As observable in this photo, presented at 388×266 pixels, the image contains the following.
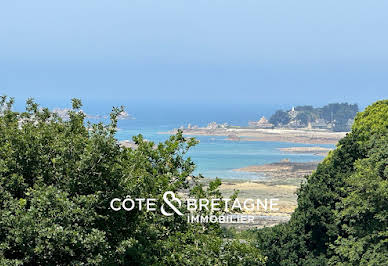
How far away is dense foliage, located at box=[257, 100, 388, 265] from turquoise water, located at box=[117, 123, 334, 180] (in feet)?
152

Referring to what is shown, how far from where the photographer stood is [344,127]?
6437 inches

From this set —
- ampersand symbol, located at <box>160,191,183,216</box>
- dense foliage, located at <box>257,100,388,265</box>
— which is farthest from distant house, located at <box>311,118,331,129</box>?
ampersand symbol, located at <box>160,191,183,216</box>

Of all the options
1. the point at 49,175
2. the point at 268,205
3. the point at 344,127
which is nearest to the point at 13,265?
the point at 49,175

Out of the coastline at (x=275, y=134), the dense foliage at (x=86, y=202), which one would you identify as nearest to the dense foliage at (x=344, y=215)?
the dense foliage at (x=86, y=202)

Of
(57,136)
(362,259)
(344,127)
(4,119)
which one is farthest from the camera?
(344,127)

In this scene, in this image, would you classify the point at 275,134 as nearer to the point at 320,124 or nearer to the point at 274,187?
the point at 320,124

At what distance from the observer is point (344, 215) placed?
2334 centimetres

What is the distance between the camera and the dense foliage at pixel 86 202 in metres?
9.37

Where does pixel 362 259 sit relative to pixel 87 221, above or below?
below

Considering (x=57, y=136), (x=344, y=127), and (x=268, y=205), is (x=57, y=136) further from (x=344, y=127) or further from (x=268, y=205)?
(x=344, y=127)

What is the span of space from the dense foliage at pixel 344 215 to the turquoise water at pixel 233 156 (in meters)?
46.3

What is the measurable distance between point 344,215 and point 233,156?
76474 millimetres

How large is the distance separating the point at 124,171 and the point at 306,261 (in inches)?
569

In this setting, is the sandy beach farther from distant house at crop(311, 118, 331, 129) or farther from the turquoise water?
distant house at crop(311, 118, 331, 129)
